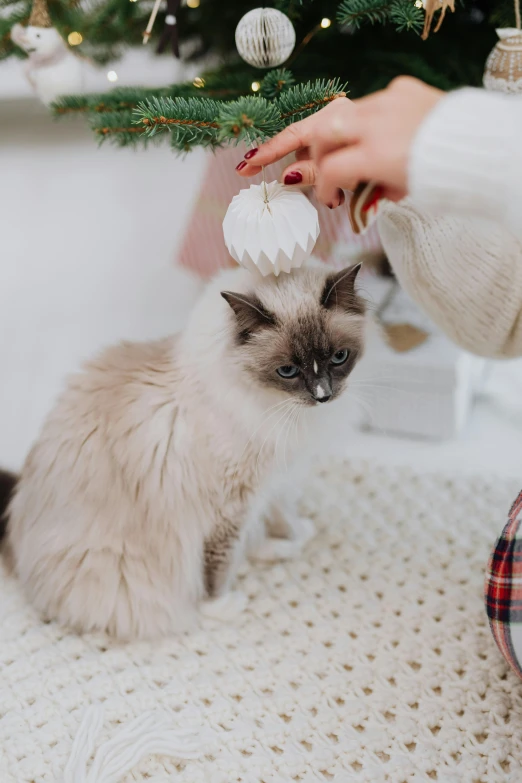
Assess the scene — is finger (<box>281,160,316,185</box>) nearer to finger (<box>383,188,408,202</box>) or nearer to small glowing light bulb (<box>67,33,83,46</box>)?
finger (<box>383,188,408,202</box>)

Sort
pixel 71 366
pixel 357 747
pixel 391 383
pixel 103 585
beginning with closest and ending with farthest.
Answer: pixel 357 747 < pixel 103 585 < pixel 391 383 < pixel 71 366

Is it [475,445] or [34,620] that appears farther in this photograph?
[475,445]

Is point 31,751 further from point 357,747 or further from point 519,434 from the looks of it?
point 519,434

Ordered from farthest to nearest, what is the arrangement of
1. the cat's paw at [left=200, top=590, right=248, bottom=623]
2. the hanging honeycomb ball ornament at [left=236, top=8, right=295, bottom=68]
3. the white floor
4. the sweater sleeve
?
1. the white floor
2. the cat's paw at [left=200, top=590, right=248, bottom=623]
3. the hanging honeycomb ball ornament at [left=236, top=8, right=295, bottom=68]
4. the sweater sleeve

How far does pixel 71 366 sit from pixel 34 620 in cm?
82

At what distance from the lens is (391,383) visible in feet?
4.57

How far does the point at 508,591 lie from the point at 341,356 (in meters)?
0.38

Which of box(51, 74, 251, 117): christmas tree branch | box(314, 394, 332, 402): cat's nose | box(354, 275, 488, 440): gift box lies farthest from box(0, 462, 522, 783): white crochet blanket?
box(51, 74, 251, 117): christmas tree branch

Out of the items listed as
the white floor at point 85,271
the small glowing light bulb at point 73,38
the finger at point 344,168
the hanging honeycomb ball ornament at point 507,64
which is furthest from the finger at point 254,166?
the white floor at point 85,271

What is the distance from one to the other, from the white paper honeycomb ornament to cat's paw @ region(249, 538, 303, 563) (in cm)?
62

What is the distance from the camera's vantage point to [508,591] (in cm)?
82

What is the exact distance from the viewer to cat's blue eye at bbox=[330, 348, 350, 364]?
917mm

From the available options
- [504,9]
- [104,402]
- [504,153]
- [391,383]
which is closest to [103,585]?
[104,402]

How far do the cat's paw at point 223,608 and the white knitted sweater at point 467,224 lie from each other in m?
0.59
